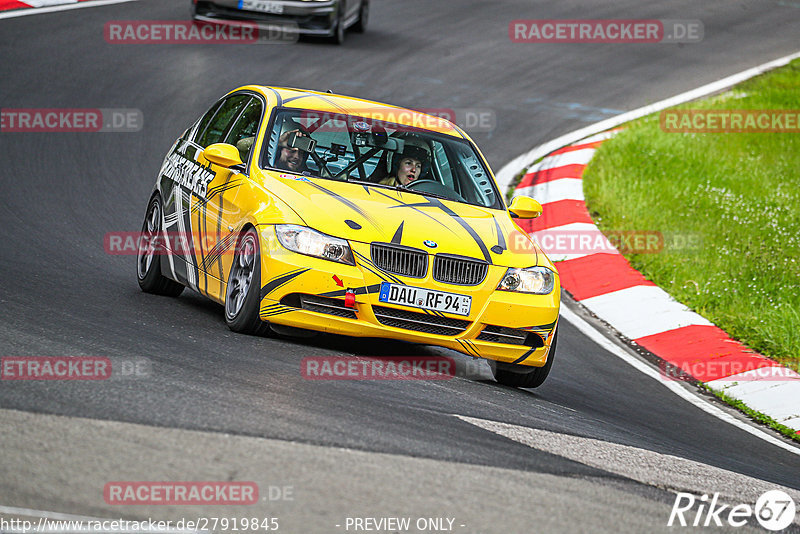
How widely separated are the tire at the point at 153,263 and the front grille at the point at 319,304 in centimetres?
208

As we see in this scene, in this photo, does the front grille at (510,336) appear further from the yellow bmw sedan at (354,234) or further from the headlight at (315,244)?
the headlight at (315,244)

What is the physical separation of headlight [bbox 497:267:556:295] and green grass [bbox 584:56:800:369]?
9.56 feet

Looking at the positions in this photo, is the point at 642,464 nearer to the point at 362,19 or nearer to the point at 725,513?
the point at 725,513

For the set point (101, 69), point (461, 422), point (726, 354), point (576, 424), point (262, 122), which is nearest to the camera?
point (461, 422)

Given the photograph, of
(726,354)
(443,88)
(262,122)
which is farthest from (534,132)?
(262,122)

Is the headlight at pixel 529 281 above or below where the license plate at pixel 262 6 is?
below

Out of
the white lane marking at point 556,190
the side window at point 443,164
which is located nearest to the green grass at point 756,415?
the side window at point 443,164

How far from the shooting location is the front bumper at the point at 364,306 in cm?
644

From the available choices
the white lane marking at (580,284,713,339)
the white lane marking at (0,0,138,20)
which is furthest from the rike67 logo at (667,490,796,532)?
the white lane marking at (0,0,138,20)

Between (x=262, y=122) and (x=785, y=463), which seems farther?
(x=262, y=122)

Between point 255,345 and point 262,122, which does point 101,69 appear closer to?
point 262,122

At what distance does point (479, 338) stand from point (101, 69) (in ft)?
33.9

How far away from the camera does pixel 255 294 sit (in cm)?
654

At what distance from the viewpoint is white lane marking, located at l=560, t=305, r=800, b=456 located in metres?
7.54
